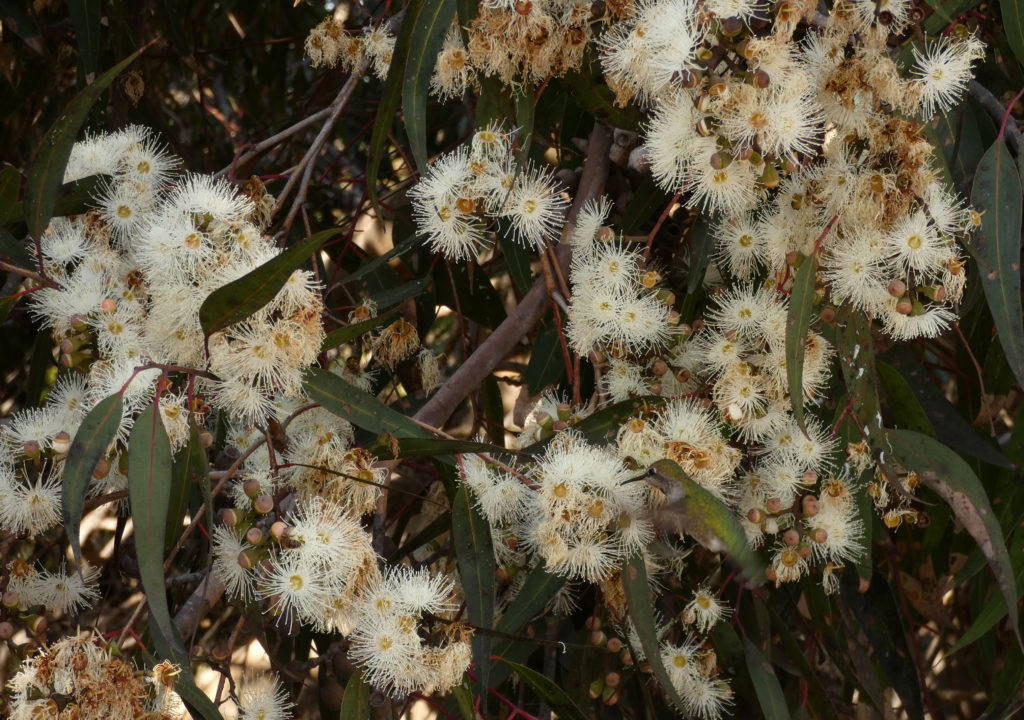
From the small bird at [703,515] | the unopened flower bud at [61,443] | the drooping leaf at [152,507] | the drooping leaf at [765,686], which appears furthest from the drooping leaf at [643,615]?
the unopened flower bud at [61,443]

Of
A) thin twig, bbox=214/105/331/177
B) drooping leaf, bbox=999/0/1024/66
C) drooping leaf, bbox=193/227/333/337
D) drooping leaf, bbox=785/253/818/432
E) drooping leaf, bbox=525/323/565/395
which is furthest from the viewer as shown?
drooping leaf, bbox=525/323/565/395

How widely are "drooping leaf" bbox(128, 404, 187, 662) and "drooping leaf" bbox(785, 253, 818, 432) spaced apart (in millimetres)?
595

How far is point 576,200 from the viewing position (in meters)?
1.38

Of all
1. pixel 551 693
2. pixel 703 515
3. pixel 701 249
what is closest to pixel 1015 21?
pixel 701 249

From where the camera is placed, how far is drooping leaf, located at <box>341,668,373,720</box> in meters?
1.13

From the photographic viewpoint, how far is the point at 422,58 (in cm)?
121

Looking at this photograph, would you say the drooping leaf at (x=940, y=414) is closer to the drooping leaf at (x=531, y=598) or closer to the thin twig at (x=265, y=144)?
the drooping leaf at (x=531, y=598)

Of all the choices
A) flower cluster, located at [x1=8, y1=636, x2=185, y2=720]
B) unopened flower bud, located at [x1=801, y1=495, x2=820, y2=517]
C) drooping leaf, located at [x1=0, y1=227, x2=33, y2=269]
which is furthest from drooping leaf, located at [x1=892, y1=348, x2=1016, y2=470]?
drooping leaf, located at [x1=0, y1=227, x2=33, y2=269]

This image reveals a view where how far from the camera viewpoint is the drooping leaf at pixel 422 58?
3.91 feet

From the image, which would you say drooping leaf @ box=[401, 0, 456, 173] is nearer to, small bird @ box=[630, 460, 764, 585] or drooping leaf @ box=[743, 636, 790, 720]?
small bird @ box=[630, 460, 764, 585]

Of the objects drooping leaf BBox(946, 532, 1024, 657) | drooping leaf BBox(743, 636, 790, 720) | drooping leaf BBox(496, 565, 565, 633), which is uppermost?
drooping leaf BBox(496, 565, 565, 633)

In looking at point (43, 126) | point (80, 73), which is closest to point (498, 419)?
point (80, 73)

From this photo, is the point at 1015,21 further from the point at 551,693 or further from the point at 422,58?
the point at 551,693

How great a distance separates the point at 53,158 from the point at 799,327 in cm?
81
